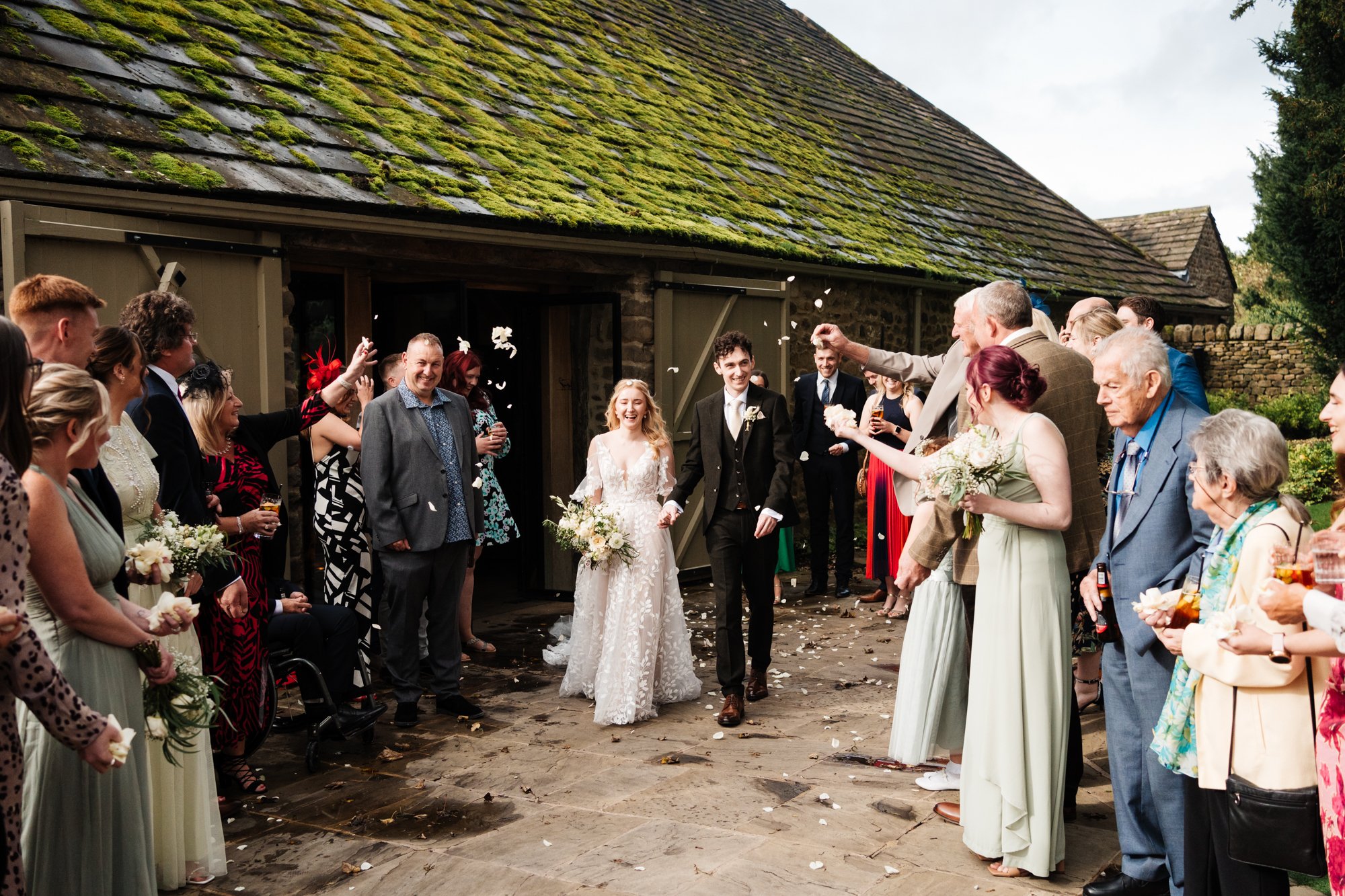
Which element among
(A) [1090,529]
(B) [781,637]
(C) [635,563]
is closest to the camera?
(A) [1090,529]

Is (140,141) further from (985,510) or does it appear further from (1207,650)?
(1207,650)

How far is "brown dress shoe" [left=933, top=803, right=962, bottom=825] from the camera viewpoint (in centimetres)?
455

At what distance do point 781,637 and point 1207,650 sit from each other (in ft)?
17.1

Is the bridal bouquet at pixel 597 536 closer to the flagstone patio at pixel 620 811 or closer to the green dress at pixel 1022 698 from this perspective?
the flagstone patio at pixel 620 811

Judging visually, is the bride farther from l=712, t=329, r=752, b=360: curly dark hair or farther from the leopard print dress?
the leopard print dress

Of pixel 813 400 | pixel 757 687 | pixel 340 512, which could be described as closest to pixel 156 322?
pixel 340 512

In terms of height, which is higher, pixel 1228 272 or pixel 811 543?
pixel 1228 272

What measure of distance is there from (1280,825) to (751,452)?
390 centimetres

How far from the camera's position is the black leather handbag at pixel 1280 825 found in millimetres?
2861

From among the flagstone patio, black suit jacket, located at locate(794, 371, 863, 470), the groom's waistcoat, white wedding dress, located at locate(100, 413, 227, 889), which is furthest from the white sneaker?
black suit jacket, located at locate(794, 371, 863, 470)

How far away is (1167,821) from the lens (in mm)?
3723

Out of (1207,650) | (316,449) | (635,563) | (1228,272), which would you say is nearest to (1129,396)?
A: (1207,650)

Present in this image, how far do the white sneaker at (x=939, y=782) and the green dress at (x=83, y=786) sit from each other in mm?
3213

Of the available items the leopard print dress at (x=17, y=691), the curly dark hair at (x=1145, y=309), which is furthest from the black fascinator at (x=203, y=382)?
the curly dark hair at (x=1145, y=309)
